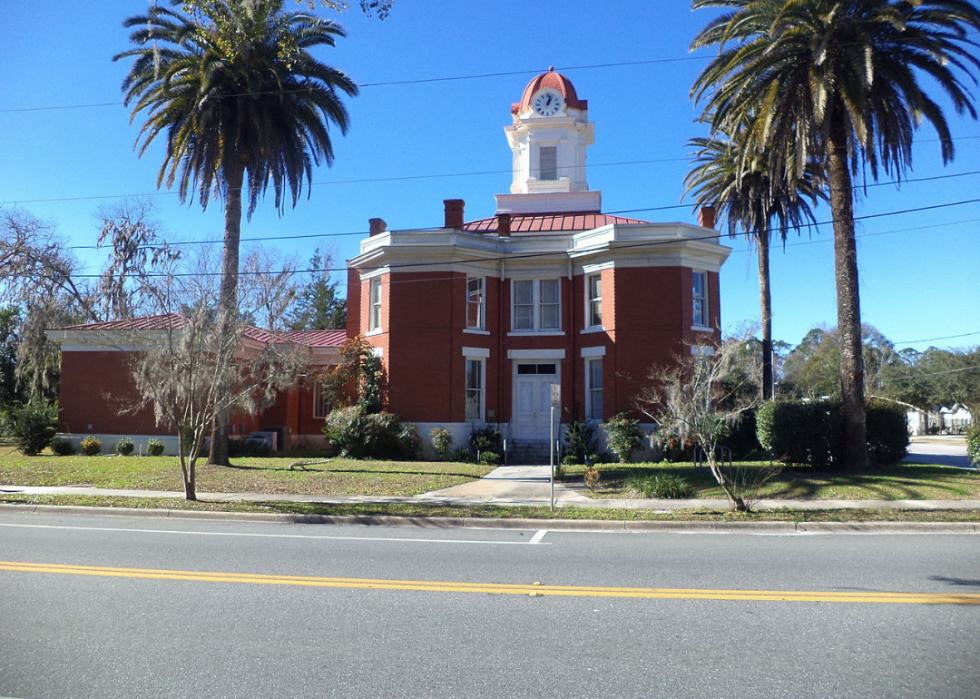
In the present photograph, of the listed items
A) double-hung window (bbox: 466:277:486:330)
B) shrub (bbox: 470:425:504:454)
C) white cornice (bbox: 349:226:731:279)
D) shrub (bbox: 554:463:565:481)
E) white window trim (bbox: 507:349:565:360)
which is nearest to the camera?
shrub (bbox: 554:463:565:481)

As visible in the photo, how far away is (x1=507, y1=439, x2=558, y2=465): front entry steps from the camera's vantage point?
24172 mm

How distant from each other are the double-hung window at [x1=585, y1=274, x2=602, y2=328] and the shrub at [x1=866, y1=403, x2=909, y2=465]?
8.96 meters

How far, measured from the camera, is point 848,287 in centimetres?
1769

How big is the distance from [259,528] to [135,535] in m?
1.86

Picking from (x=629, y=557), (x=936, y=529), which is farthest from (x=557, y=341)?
(x=629, y=557)

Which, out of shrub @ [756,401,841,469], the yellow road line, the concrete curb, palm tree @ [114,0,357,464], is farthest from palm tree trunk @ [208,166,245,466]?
shrub @ [756,401,841,469]

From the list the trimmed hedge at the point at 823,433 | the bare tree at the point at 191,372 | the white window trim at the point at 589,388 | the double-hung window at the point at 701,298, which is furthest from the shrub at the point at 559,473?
the bare tree at the point at 191,372

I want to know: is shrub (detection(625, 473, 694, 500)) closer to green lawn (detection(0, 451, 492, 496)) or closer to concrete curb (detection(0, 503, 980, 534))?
concrete curb (detection(0, 503, 980, 534))

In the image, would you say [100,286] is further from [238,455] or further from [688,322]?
[688,322]

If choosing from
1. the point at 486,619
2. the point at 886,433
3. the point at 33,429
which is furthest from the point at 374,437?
the point at 486,619

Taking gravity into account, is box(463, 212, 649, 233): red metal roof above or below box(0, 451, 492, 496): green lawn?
above

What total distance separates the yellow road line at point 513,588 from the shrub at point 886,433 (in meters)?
13.7

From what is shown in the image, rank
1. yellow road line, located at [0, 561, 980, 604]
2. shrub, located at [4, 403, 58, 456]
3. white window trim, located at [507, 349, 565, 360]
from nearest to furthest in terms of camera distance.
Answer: yellow road line, located at [0, 561, 980, 604]
shrub, located at [4, 403, 58, 456]
white window trim, located at [507, 349, 565, 360]

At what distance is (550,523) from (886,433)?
39.4 feet
